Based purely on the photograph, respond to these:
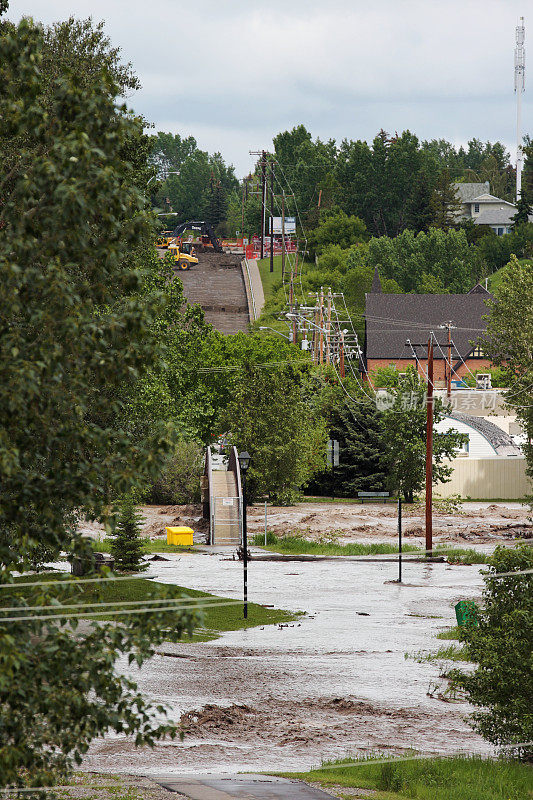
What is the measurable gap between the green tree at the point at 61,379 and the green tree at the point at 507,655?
10047mm

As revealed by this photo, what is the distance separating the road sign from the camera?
217 ft

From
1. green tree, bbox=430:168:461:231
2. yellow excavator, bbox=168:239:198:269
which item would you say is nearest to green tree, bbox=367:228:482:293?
green tree, bbox=430:168:461:231

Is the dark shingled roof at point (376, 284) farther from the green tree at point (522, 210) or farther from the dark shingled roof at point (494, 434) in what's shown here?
the dark shingled roof at point (494, 434)

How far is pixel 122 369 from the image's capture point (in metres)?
8.79

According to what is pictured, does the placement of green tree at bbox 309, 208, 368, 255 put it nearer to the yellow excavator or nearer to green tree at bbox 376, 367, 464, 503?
the yellow excavator

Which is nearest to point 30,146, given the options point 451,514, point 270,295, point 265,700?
point 265,700

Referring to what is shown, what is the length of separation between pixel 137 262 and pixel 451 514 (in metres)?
35.2

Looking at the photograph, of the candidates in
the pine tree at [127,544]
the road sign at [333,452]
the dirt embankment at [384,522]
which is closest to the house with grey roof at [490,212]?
the road sign at [333,452]

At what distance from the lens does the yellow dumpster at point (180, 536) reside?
4791cm

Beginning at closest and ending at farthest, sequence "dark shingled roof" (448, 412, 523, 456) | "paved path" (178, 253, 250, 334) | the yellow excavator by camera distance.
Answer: "dark shingled roof" (448, 412, 523, 456)
"paved path" (178, 253, 250, 334)
the yellow excavator

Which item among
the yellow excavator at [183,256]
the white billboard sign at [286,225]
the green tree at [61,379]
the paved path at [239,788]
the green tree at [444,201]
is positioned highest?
the green tree at [444,201]

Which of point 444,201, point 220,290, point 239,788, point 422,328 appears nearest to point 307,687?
point 239,788

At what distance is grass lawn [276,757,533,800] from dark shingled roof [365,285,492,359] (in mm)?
91336

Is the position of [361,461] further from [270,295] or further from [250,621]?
[270,295]
